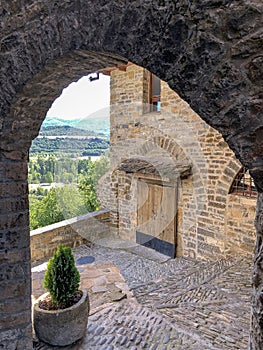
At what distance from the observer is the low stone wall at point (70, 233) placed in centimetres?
618

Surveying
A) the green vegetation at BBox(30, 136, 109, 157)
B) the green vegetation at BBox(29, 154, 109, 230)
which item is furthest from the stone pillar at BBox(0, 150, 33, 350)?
the green vegetation at BBox(29, 154, 109, 230)

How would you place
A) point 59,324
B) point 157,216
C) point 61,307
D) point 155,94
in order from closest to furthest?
point 59,324 → point 61,307 → point 157,216 → point 155,94

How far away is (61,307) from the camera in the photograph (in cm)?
293

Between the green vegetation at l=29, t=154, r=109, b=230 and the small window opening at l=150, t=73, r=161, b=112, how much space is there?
6.98 ft

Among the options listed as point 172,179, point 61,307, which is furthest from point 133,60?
point 172,179

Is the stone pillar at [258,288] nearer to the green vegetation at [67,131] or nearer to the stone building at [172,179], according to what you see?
the stone building at [172,179]

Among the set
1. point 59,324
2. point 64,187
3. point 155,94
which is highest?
point 155,94

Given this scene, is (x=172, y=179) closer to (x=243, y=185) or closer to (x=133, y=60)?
(x=243, y=185)

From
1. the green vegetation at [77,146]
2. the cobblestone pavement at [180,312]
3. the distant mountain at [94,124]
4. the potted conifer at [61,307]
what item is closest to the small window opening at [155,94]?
the distant mountain at [94,124]

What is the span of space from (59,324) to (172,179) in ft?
12.3

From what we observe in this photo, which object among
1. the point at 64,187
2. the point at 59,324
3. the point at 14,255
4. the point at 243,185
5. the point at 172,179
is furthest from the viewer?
the point at 64,187

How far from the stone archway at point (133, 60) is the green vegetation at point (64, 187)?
5761 millimetres

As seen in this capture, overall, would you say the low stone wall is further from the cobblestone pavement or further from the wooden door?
the cobblestone pavement

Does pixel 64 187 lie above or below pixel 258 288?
below
